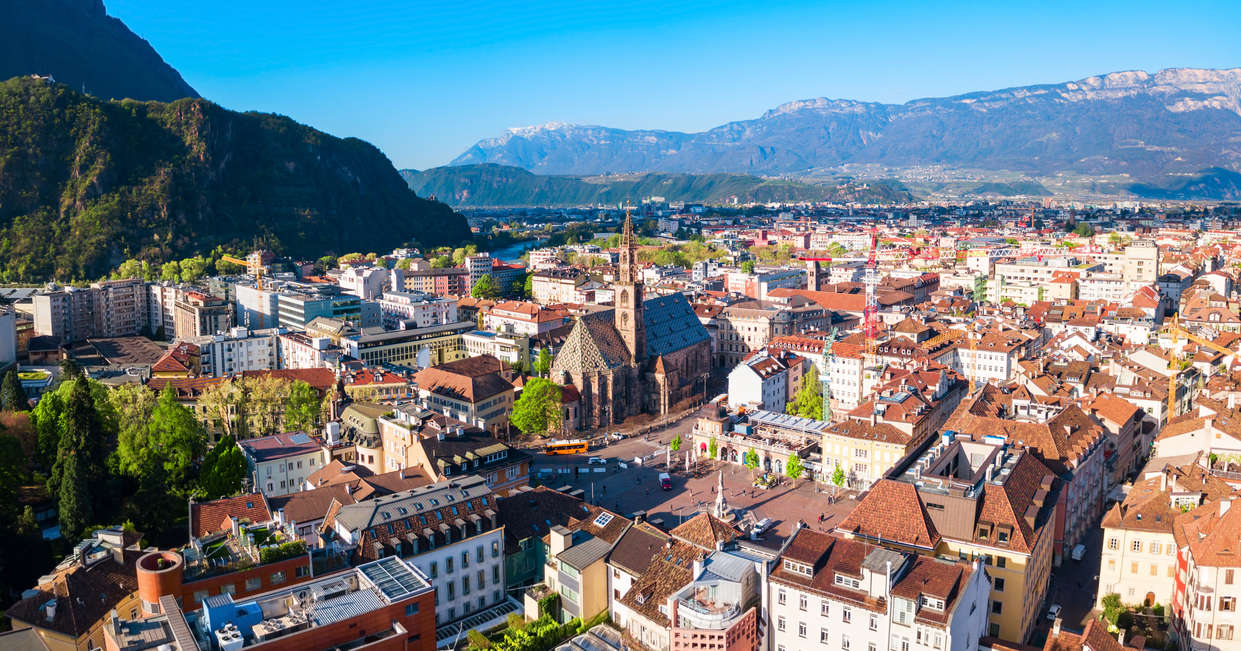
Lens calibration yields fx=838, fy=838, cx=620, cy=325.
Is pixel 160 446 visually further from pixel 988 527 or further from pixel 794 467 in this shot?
pixel 988 527

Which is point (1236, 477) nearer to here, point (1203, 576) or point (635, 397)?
point (1203, 576)

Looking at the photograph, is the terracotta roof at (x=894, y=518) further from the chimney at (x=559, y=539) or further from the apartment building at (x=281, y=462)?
the apartment building at (x=281, y=462)

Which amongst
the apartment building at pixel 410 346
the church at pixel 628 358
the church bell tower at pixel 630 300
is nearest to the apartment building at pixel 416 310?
the apartment building at pixel 410 346

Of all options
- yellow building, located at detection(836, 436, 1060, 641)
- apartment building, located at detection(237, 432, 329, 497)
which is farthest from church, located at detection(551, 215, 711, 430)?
yellow building, located at detection(836, 436, 1060, 641)

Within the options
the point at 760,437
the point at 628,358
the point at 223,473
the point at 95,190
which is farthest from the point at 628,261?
the point at 95,190

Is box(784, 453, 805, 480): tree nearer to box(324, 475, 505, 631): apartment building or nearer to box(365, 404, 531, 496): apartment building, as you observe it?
box(365, 404, 531, 496): apartment building
